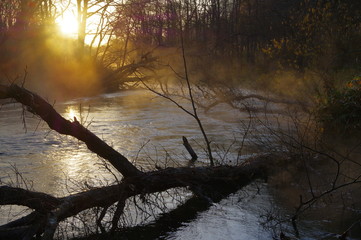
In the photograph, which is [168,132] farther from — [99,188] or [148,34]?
[148,34]

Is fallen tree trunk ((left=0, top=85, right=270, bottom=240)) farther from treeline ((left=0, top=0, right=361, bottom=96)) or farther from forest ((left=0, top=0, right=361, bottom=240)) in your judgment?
treeline ((left=0, top=0, right=361, bottom=96))

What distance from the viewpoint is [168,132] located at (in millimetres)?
13883

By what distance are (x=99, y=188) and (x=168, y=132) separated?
7.69 metres

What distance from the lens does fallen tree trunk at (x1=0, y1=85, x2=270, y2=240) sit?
212 inches

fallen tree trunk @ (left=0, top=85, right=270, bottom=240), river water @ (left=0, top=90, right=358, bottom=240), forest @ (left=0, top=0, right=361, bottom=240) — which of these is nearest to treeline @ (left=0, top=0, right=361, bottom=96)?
forest @ (left=0, top=0, right=361, bottom=240)

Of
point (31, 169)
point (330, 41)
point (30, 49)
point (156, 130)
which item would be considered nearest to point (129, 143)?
point (156, 130)

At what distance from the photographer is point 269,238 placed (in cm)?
572

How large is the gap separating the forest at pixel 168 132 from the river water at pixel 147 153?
5cm

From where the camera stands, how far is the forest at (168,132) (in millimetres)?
6184

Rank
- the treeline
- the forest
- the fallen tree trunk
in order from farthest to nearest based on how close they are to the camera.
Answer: the treeline → the forest → the fallen tree trunk

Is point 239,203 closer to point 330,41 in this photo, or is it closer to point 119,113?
point 119,113

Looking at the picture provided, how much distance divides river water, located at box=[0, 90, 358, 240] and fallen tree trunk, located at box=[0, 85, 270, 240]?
1.07 feet

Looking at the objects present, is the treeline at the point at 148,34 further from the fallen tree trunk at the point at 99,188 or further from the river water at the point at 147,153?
the fallen tree trunk at the point at 99,188

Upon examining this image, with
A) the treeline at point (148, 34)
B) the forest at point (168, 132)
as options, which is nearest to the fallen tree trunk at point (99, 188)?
the forest at point (168, 132)
